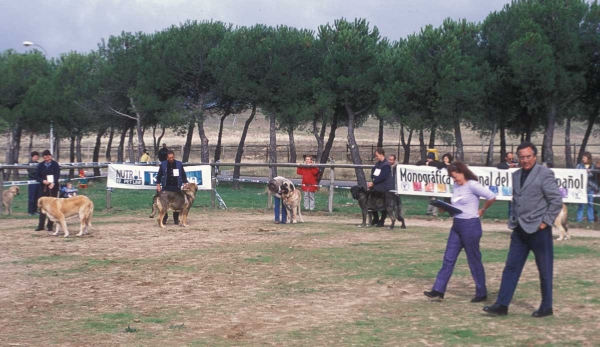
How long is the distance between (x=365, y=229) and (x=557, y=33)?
2231 centimetres

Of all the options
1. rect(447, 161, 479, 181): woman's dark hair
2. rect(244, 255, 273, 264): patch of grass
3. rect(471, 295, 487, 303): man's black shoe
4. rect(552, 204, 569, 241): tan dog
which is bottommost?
rect(244, 255, 273, 264): patch of grass

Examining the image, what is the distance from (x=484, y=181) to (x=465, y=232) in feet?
34.0

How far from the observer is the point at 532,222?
838 centimetres

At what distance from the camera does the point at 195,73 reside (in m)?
44.2

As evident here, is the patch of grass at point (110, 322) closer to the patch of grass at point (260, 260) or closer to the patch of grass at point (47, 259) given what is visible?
the patch of grass at point (260, 260)

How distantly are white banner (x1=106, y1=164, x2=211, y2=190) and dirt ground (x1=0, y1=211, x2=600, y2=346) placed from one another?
618cm

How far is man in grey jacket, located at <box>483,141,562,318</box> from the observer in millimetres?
8359

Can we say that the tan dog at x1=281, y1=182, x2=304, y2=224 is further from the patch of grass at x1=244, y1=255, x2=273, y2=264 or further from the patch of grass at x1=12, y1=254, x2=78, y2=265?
the patch of grass at x1=12, y1=254, x2=78, y2=265

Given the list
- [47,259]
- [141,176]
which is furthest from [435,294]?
[141,176]

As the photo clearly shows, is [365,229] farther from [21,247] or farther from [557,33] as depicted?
[557,33]

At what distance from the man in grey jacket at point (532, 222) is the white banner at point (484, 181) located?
9.59m

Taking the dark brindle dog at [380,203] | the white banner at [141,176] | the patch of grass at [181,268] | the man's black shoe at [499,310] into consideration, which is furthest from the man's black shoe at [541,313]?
the white banner at [141,176]

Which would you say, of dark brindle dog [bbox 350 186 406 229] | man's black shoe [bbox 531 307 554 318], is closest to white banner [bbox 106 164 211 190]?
dark brindle dog [bbox 350 186 406 229]

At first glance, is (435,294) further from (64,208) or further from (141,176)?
(141,176)
